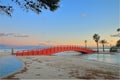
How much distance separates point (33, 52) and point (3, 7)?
44.1 metres

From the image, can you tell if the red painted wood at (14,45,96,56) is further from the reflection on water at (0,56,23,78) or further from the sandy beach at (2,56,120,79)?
the sandy beach at (2,56,120,79)

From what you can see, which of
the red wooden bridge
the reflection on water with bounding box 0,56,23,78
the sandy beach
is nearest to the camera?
the sandy beach

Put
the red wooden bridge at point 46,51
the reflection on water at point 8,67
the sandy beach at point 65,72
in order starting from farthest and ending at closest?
1. the red wooden bridge at point 46,51
2. the reflection on water at point 8,67
3. the sandy beach at point 65,72

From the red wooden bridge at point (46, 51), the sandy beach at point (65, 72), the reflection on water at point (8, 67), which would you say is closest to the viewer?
the sandy beach at point (65, 72)

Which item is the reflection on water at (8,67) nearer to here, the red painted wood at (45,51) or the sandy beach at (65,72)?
the sandy beach at (65,72)

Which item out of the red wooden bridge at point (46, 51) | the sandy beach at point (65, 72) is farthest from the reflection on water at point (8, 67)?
the red wooden bridge at point (46, 51)

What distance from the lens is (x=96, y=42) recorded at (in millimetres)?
121500

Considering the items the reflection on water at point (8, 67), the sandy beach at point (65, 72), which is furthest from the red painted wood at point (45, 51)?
the sandy beach at point (65, 72)

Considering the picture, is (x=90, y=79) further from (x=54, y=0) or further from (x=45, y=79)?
(x=54, y=0)

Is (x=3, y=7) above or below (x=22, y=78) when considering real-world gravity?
above

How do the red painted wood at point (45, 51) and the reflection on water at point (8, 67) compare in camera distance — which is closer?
the reflection on water at point (8, 67)

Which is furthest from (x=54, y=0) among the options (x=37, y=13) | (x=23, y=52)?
(x=23, y=52)

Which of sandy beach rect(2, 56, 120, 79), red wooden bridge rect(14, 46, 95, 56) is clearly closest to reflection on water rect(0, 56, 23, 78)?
sandy beach rect(2, 56, 120, 79)

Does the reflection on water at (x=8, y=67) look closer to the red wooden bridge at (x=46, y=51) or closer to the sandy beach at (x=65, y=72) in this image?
the sandy beach at (x=65, y=72)
